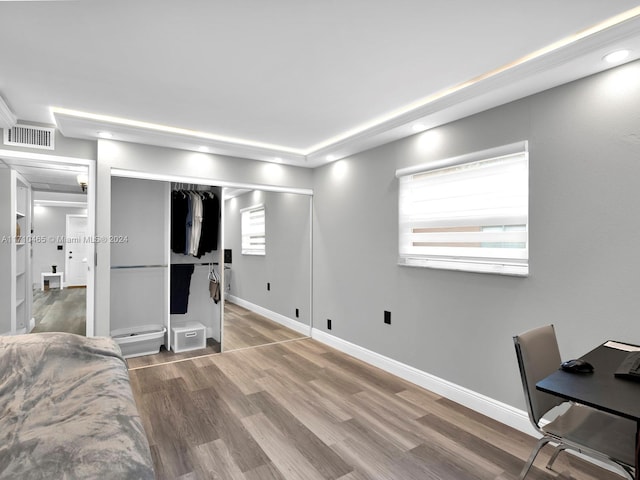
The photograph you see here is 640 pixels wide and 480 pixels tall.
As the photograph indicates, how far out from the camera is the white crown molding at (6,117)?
2658mm

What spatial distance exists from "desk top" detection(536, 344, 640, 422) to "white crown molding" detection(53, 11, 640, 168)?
63.8 inches

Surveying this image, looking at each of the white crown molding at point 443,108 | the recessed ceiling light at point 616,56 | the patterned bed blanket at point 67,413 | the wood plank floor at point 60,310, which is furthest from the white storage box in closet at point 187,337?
the recessed ceiling light at point 616,56

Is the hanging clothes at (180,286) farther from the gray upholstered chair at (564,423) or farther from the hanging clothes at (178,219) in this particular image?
the gray upholstered chair at (564,423)

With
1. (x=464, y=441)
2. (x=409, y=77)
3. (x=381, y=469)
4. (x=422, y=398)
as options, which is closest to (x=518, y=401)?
(x=464, y=441)

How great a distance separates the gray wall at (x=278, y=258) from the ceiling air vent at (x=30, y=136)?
2.44m

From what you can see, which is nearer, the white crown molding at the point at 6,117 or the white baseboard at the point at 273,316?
the white crown molding at the point at 6,117

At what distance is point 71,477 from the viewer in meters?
1.03

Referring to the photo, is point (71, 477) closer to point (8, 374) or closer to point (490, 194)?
point (8, 374)

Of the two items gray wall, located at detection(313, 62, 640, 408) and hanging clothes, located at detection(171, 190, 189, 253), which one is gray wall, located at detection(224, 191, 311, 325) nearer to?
hanging clothes, located at detection(171, 190, 189, 253)

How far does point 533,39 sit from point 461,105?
664 millimetres

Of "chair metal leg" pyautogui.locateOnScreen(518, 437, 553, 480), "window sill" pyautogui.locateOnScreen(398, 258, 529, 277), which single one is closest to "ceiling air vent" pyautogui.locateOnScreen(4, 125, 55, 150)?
"window sill" pyautogui.locateOnScreen(398, 258, 529, 277)

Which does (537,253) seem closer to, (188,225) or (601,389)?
(601,389)

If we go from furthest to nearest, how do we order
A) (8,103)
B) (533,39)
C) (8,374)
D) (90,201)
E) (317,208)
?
(317,208)
(90,201)
(8,103)
(533,39)
(8,374)

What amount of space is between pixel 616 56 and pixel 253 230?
4309 millimetres
